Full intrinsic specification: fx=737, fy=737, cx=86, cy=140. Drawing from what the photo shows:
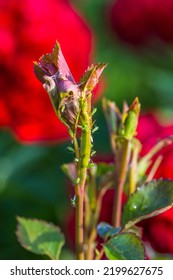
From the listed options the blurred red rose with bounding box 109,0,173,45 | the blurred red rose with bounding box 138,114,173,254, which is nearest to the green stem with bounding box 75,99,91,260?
the blurred red rose with bounding box 138,114,173,254

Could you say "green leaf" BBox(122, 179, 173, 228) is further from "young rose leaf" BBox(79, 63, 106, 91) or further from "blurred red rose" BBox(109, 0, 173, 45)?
"blurred red rose" BBox(109, 0, 173, 45)

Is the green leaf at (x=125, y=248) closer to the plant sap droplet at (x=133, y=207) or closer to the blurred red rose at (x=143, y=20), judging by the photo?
the plant sap droplet at (x=133, y=207)

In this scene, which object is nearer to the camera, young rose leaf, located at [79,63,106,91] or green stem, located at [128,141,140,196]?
young rose leaf, located at [79,63,106,91]

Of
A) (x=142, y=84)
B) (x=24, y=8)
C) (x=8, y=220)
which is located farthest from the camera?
(x=142, y=84)

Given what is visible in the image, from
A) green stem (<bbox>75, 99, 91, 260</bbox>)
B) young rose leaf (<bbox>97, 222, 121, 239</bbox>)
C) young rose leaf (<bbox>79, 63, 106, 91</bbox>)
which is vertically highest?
young rose leaf (<bbox>79, 63, 106, 91</bbox>)

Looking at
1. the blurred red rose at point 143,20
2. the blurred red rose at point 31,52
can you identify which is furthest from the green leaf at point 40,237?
the blurred red rose at point 143,20

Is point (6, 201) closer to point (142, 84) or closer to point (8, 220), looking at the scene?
point (8, 220)
